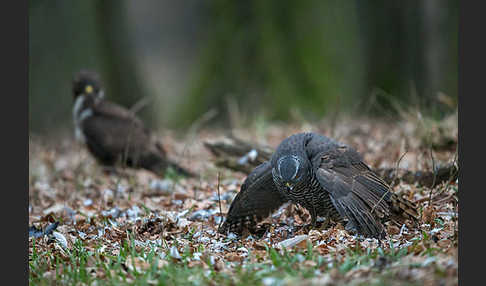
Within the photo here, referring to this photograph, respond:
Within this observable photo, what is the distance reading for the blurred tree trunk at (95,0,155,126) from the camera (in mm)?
11617

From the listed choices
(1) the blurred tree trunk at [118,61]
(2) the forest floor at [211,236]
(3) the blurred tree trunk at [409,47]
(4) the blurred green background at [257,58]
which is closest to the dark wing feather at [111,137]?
(2) the forest floor at [211,236]

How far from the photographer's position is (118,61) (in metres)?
11.7

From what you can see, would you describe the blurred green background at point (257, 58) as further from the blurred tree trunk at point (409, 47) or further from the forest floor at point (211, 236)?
the forest floor at point (211, 236)

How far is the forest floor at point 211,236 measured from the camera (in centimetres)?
342

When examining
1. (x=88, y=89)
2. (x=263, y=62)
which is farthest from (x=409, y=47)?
(x=88, y=89)

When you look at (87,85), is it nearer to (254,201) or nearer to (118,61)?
(118,61)

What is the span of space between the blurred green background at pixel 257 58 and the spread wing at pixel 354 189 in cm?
477

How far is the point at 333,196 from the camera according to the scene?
4055 mm

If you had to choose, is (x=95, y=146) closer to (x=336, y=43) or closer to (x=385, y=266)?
(x=385, y=266)

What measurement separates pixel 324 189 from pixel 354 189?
0.26m

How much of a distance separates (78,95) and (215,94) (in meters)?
3.96

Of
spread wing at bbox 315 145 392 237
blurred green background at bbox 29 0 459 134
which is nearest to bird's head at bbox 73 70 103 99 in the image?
blurred green background at bbox 29 0 459 134

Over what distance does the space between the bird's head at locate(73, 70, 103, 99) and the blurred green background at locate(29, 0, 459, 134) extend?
236cm

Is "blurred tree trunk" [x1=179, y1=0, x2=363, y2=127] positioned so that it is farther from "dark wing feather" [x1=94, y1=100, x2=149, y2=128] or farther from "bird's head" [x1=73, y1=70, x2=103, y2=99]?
"bird's head" [x1=73, y1=70, x2=103, y2=99]
